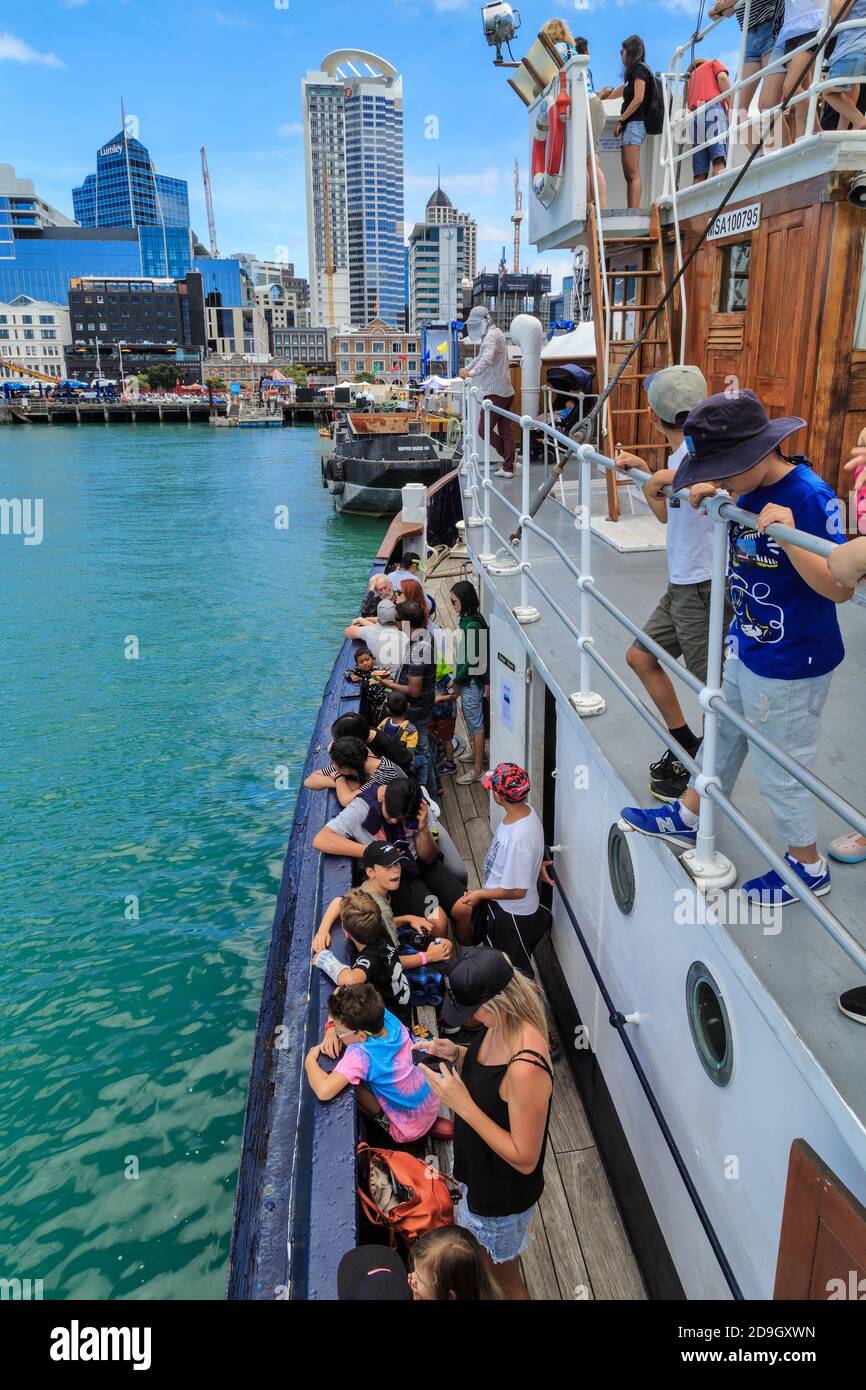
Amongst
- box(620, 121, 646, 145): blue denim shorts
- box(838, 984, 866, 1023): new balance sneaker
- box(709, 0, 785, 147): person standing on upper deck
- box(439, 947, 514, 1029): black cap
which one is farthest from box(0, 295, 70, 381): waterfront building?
box(838, 984, 866, 1023): new balance sneaker

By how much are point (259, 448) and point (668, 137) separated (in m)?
69.9

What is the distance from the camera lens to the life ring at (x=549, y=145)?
8312 mm

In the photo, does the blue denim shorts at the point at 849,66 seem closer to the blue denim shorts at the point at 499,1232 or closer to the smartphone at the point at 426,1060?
the smartphone at the point at 426,1060

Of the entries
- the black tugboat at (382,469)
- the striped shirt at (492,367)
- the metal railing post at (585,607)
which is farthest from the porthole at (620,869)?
the black tugboat at (382,469)

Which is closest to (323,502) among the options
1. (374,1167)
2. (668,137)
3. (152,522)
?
(152,522)

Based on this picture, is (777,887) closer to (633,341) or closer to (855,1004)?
(855,1004)

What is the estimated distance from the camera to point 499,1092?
2.96 metres

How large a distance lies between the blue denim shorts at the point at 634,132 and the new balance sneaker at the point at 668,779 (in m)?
7.89

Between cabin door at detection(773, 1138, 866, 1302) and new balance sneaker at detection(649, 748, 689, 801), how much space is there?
124cm

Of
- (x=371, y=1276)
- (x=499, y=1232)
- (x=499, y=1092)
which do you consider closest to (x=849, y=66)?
(x=499, y=1092)

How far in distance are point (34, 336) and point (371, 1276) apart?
192m

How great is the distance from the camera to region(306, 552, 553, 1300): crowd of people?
2945 millimetres

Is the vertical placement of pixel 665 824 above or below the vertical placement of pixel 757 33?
below
